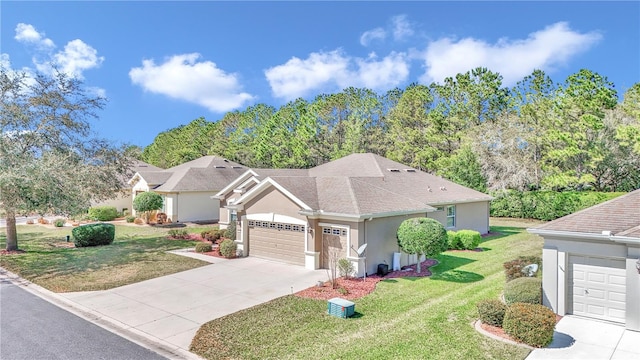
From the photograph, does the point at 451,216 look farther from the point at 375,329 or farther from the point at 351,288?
the point at 375,329

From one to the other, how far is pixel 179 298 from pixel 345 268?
621cm

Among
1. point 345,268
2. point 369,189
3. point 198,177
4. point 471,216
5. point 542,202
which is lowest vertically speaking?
point 345,268

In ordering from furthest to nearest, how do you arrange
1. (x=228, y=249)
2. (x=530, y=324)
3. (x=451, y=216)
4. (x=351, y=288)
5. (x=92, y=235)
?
(x=451, y=216)
(x=92, y=235)
(x=228, y=249)
(x=351, y=288)
(x=530, y=324)

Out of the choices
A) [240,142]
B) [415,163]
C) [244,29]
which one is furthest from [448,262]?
[240,142]

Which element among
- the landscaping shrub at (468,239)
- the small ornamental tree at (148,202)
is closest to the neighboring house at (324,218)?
the landscaping shrub at (468,239)

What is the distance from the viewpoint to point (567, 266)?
11.2 metres

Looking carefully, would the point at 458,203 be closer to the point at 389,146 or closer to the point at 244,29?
the point at 244,29

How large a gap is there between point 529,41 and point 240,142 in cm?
4638

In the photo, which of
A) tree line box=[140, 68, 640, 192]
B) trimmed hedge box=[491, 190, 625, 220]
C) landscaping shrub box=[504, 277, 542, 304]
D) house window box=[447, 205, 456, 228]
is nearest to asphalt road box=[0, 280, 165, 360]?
landscaping shrub box=[504, 277, 542, 304]

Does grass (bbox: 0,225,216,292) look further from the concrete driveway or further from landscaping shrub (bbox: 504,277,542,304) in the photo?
landscaping shrub (bbox: 504,277,542,304)

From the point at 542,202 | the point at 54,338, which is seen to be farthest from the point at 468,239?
the point at 54,338

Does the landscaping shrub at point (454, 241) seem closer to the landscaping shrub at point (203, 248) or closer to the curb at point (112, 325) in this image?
the landscaping shrub at point (203, 248)

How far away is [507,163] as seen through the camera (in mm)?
35844

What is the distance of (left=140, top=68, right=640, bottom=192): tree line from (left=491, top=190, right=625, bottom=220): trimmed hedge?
4.02 feet
